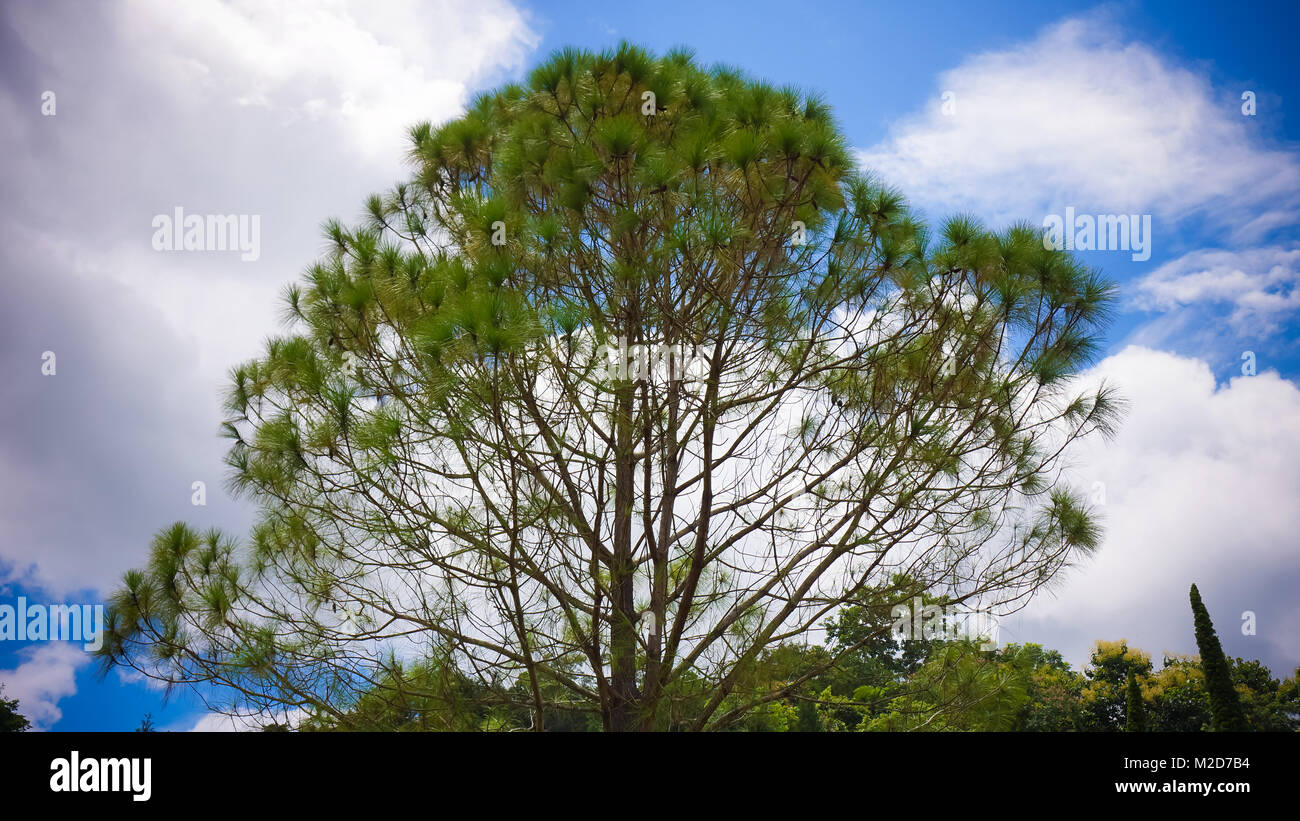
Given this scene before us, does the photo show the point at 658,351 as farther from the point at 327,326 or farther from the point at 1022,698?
the point at 1022,698

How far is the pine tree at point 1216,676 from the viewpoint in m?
9.62

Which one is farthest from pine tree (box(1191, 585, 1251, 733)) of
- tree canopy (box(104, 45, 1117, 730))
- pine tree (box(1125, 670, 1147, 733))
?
tree canopy (box(104, 45, 1117, 730))

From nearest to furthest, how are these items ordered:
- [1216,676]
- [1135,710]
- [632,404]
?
[632,404], [1216,676], [1135,710]

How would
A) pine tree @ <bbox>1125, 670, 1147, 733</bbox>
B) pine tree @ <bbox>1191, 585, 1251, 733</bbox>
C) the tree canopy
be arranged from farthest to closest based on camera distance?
pine tree @ <bbox>1125, 670, 1147, 733</bbox>
pine tree @ <bbox>1191, 585, 1251, 733</bbox>
the tree canopy

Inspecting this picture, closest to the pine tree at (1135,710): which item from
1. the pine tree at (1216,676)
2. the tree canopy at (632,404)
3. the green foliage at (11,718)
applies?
the pine tree at (1216,676)

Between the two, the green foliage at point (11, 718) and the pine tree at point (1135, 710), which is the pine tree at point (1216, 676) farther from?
the green foliage at point (11, 718)

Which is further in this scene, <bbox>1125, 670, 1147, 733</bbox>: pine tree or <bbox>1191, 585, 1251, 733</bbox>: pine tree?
<bbox>1125, 670, 1147, 733</bbox>: pine tree

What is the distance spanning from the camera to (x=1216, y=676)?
32.0 feet

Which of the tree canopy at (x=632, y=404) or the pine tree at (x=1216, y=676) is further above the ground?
the tree canopy at (x=632, y=404)

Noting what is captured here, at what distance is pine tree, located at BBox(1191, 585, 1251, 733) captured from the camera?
9617 mm

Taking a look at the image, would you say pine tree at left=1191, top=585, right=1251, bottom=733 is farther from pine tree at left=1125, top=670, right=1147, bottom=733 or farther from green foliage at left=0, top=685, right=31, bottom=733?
green foliage at left=0, top=685, right=31, bottom=733

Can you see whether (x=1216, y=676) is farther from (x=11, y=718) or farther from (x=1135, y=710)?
(x=11, y=718)

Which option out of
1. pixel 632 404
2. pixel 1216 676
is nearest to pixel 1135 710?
pixel 1216 676
